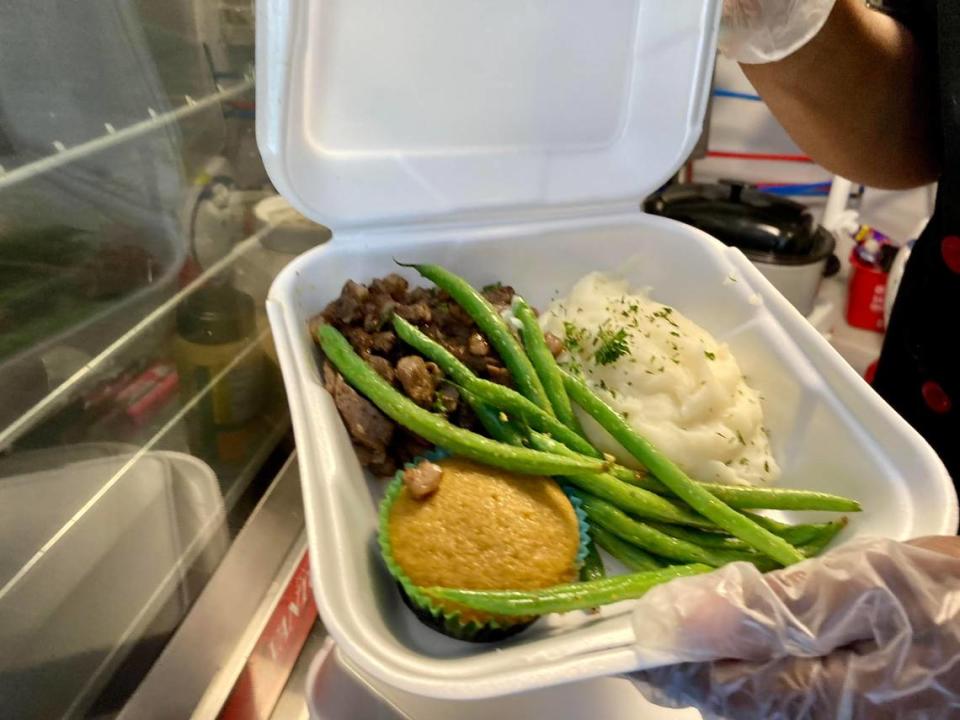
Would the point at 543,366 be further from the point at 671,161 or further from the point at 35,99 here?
the point at 35,99

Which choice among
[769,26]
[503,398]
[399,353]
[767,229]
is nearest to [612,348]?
[503,398]

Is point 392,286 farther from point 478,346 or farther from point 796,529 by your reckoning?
point 796,529

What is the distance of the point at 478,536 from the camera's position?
689mm

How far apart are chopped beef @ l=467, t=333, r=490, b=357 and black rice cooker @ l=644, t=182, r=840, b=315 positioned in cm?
74

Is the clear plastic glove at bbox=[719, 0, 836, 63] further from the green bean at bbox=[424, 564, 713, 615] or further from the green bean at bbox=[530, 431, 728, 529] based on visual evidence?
the green bean at bbox=[424, 564, 713, 615]

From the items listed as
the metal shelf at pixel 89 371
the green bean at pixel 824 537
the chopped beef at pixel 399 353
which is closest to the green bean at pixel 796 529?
the green bean at pixel 824 537

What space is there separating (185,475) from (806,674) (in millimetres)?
711

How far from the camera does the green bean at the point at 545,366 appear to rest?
0.86 metres

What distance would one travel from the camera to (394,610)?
683mm

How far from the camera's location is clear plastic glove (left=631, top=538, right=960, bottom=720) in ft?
1.61

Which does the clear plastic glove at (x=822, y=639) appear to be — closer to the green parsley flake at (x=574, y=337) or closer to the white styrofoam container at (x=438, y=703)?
the white styrofoam container at (x=438, y=703)

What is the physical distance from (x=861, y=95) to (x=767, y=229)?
0.39m

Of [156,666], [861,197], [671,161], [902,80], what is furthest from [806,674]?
[861,197]

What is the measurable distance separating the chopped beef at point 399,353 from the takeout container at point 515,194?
3 cm
